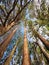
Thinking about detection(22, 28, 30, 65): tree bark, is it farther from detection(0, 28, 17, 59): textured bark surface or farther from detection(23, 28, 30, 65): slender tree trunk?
detection(0, 28, 17, 59): textured bark surface

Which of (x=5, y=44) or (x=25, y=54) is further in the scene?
(x=5, y=44)

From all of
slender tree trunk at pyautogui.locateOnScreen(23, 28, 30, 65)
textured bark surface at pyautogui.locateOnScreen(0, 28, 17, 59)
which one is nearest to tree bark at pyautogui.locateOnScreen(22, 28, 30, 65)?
slender tree trunk at pyautogui.locateOnScreen(23, 28, 30, 65)

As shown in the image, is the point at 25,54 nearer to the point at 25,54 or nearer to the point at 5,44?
the point at 25,54

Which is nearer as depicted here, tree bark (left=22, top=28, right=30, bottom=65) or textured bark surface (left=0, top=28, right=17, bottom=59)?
tree bark (left=22, top=28, right=30, bottom=65)

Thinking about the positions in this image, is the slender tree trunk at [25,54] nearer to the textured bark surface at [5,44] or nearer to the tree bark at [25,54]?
the tree bark at [25,54]

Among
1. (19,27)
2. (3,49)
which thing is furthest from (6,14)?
(3,49)

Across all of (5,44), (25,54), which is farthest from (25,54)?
(5,44)

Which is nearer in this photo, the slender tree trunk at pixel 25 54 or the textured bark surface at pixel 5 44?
the slender tree trunk at pixel 25 54

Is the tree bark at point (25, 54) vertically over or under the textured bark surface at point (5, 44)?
under

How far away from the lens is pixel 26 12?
10.8 ft

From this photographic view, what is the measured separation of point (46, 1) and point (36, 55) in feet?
3.90

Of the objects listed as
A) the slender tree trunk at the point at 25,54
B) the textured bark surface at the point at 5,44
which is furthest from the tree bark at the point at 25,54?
the textured bark surface at the point at 5,44

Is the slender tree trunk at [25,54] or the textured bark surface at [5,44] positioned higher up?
the textured bark surface at [5,44]

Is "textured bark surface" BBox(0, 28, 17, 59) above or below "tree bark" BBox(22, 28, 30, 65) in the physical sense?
above
